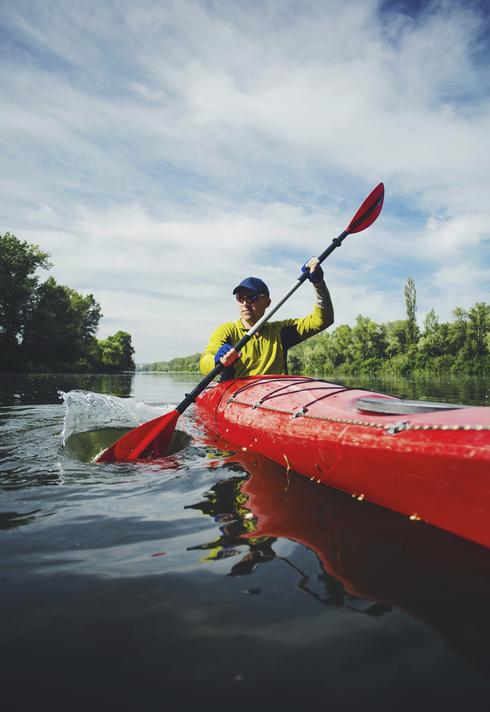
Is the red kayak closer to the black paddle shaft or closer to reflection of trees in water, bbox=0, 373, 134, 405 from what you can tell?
the black paddle shaft

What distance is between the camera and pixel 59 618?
145cm

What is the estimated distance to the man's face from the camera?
5.18 m

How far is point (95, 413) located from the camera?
6219mm

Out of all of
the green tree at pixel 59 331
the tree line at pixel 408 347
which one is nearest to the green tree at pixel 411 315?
the tree line at pixel 408 347

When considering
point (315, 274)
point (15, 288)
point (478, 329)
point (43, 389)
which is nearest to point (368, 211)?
point (315, 274)

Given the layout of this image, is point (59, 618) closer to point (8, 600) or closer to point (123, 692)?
point (8, 600)

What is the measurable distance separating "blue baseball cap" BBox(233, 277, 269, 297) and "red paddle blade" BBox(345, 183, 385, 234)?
1177 mm

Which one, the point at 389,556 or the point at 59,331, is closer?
the point at 389,556

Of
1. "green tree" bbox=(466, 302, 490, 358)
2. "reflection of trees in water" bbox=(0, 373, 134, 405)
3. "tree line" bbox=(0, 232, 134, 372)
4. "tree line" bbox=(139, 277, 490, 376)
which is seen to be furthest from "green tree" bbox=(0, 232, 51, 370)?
"green tree" bbox=(466, 302, 490, 358)

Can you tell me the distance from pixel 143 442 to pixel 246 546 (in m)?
2.16

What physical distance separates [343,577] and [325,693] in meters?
0.61

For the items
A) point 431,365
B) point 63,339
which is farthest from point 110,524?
point 431,365

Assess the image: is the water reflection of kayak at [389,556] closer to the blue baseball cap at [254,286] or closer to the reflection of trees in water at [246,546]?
the reflection of trees in water at [246,546]

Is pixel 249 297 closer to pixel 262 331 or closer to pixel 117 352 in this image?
pixel 262 331
